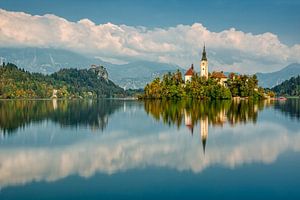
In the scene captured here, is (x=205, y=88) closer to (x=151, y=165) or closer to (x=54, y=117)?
(x=54, y=117)

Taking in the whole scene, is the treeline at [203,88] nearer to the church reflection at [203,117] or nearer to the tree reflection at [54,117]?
the tree reflection at [54,117]

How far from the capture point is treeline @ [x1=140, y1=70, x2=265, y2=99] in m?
136

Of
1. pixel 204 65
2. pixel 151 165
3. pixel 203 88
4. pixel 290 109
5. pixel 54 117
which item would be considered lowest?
pixel 151 165

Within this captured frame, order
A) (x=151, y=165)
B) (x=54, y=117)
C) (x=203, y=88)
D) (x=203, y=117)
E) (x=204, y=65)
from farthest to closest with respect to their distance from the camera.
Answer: (x=204, y=65) < (x=203, y=88) < (x=54, y=117) < (x=203, y=117) < (x=151, y=165)

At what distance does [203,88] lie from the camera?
138 meters

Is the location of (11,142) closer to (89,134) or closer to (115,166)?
(89,134)

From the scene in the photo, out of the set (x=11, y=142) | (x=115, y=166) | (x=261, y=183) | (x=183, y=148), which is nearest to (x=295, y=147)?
→ (x=183, y=148)

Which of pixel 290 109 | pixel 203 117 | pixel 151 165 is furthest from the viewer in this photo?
pixel 290 109

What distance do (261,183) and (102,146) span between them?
610 inches

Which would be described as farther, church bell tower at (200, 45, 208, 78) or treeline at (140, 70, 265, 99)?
Answer: church bell tower at (200, 45, 208, 78)

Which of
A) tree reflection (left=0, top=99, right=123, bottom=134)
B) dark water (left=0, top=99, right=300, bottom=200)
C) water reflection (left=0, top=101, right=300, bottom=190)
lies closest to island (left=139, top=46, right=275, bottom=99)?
tree reflection (left=0, top=99, right=123, bottom=134)

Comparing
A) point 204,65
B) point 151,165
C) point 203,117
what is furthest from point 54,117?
point 204,65

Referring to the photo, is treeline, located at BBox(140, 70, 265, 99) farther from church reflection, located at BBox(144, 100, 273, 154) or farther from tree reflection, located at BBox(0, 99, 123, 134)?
church reflection, located at BBox(144, 100, 273, 154)

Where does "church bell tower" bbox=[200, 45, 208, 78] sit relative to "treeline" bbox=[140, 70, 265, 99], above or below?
above
